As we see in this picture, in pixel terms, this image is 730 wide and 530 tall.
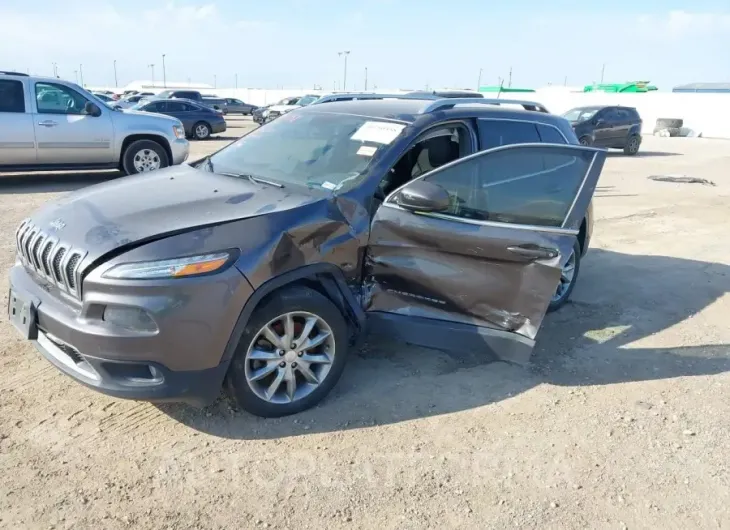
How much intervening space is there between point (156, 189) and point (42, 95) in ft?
25.0

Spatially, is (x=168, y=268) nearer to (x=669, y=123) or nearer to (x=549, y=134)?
(x=549, y=134)

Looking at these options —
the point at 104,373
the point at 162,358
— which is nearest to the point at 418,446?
the point at 162,358

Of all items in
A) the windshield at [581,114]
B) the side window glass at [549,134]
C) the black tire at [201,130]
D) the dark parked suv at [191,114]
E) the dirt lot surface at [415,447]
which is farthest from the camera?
the black tire at [201,130]

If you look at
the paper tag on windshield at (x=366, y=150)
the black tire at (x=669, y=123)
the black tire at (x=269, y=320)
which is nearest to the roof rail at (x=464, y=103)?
the paper tag on windshield at (x=366, y=150)

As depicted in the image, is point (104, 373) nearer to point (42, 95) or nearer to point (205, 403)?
point (205, 403)

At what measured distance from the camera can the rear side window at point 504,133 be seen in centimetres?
439

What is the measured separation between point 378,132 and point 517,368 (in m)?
1.84

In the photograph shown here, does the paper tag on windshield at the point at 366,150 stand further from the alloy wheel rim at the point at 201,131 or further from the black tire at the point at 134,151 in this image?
the alloy wheel rim at the point at 201,131

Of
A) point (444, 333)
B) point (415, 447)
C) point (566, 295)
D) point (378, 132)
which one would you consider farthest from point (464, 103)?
point (415, 447)

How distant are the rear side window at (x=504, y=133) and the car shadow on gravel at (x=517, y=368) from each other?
4.89 feet

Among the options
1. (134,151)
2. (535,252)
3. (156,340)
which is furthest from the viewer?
(134,151)

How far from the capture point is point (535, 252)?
360 cm

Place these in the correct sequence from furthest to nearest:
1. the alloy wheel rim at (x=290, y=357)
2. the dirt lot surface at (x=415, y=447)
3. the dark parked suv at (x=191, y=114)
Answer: the dark parked suv at (x=191, y=114) → the alloy wheel rim at (x=290, y=357) → the dirt lot surface at (x=415, y=447)

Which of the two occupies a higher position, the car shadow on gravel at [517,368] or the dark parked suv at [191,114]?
the dark parked suv at [191,114]
